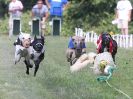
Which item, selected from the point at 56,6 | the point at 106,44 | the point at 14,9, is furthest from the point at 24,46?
the point at 14,9

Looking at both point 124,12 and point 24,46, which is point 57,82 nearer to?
point 24,46

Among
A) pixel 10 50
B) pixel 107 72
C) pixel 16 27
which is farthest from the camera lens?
pixel 16 27

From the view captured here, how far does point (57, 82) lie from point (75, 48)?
88.2 inches

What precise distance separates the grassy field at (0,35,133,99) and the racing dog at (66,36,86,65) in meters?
0.28

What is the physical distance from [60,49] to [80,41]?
534cm

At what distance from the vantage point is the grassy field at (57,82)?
37.1ft

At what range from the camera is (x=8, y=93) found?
37.3 feet

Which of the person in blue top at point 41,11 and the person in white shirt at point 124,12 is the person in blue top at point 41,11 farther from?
the person in white shirt at point 124,12

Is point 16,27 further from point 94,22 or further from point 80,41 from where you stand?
point 80,41

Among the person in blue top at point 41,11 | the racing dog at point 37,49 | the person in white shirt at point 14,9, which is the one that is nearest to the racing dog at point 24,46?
the racing dog at point 37,49

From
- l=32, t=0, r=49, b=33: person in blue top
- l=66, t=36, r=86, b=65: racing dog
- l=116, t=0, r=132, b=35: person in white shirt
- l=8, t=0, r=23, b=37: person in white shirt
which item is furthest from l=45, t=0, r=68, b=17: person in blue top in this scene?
l=66, t=36, r=86, b=65: racing dog

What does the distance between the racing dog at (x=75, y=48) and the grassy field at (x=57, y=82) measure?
28 centimetres

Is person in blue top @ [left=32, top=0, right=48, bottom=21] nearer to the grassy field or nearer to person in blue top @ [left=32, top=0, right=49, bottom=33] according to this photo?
person in blue top @ [left=32, top=0, right=49, bottom=33]

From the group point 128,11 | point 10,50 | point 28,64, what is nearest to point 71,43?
point 28,64
